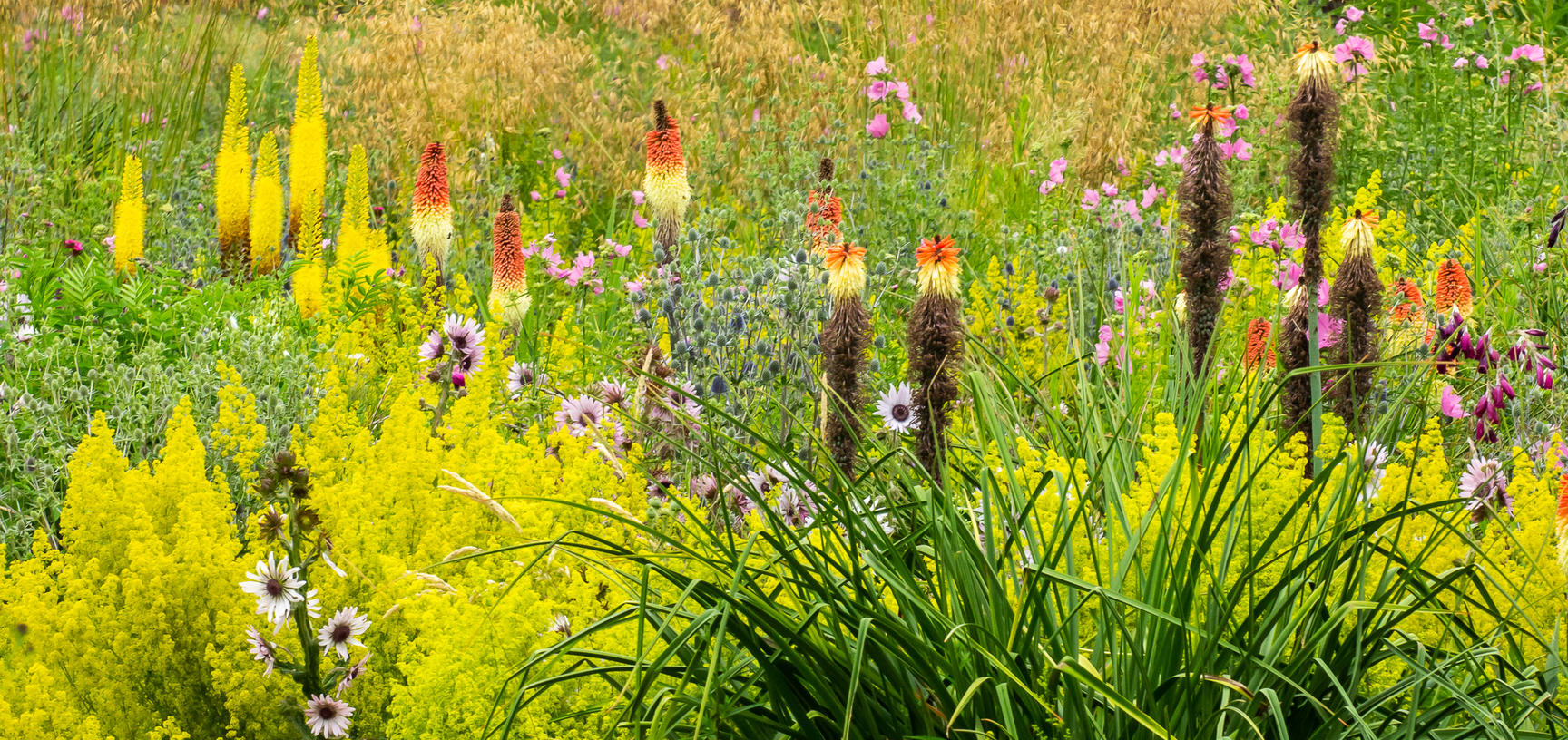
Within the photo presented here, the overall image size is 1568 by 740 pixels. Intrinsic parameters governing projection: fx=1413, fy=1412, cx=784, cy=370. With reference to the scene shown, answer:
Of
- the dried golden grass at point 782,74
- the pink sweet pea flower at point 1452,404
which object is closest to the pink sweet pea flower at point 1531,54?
the dried golden grass at point 782,74

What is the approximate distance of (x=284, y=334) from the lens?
3.66 meters

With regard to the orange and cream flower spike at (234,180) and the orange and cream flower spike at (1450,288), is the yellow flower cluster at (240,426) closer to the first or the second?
the orange and cream flower spike at (234,180)

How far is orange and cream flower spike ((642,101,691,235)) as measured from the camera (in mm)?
3877

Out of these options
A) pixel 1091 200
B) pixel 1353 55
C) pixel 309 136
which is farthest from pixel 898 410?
pixel 1353 55

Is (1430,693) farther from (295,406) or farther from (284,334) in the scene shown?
(284,334)

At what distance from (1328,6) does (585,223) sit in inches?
243

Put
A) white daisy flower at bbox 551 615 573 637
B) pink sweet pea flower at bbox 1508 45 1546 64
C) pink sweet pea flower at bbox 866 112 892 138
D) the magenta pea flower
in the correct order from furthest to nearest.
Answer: pink sweet pea flower at bbox 1508 45 1546 64, pink sweet pea flower at bbox 866 112 892 138, the magenta pea flower, white daisy flower at bbox 551 615 573 637

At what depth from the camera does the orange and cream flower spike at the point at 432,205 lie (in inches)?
161

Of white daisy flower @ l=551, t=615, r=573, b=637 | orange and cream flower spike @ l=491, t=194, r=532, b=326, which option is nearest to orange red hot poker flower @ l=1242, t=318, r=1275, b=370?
white daisy flower @ l=551, t=615, r=573, b=637

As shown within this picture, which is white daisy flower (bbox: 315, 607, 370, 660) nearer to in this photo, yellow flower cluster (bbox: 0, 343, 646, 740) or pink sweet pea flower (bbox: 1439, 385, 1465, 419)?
yellow flower cluster (bbox: 0, 343, 646, 740)

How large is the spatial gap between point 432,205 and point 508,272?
1.68ft

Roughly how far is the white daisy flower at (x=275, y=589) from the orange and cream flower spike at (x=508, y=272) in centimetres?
162

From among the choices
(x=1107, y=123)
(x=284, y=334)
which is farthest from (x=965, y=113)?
(x=284, y=334)

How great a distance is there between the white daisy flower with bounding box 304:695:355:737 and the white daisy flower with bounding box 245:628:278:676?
0.28ft
